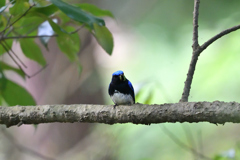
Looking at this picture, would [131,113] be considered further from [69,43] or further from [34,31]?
[34,31]

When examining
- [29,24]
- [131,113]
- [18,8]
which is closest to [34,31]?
[29,24]

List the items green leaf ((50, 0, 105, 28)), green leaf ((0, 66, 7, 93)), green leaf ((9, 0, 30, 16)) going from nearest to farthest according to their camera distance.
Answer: green leaf ((50, 0, 105, 28)) → green leaf ((9, 0, 30, 16)) → green leaf ((0, 66, 7, 93))

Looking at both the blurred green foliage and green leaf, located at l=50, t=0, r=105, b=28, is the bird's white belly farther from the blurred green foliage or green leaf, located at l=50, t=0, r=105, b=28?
green leaf, located at l=50, t=0, r=105, b=28

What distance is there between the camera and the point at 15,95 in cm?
296

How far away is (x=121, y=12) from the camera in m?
8.65

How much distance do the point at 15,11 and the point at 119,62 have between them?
5.66 metres

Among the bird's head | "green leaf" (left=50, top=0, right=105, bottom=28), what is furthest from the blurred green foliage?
the bird's head

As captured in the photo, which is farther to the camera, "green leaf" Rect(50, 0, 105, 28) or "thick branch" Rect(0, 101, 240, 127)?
"green leaf" Rect(50, 0, 105, 28)

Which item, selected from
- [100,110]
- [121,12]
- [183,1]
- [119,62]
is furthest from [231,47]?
[100,110]

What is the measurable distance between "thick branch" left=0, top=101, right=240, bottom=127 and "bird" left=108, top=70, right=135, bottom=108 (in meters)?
0.87

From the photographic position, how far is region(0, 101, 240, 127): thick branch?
1667 mm

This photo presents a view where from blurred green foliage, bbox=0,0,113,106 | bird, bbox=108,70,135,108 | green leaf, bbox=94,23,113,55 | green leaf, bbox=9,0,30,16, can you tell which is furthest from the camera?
bird, bbox=108,70,135,108

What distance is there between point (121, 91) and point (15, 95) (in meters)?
0.96

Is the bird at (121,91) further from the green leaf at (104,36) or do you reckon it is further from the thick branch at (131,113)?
the thick branch at (131,113)
